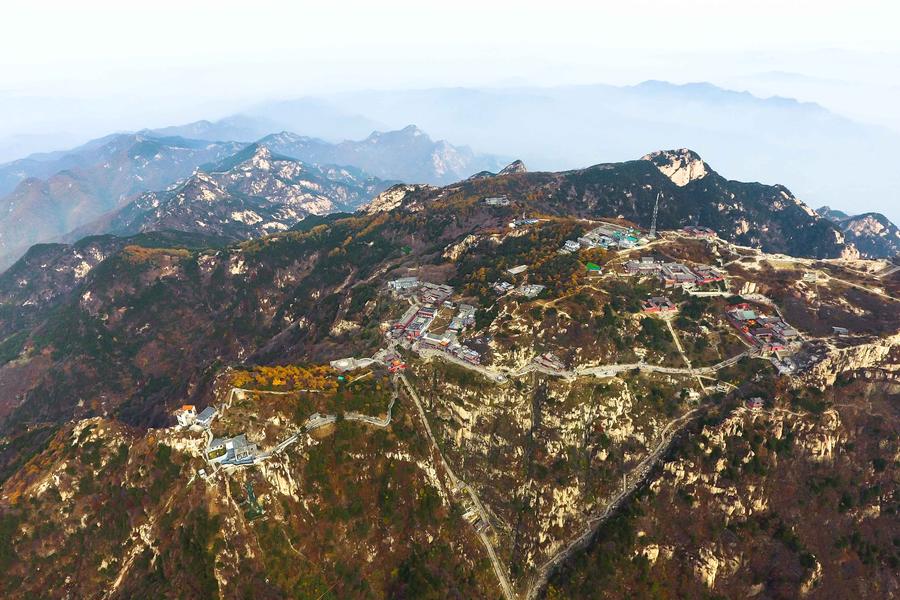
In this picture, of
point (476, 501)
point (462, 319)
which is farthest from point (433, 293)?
point (476, 501)

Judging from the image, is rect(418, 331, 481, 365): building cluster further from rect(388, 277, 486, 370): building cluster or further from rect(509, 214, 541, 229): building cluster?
rect(509, 214, 541, 229): building cluster

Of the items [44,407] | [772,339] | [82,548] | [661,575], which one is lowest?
[44,407]

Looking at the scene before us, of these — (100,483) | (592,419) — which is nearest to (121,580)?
(100,483)

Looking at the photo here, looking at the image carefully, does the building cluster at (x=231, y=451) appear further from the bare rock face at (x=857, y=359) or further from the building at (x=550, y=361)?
the bare rock face at (x=857, y=359)

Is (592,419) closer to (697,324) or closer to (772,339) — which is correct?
(697,324)

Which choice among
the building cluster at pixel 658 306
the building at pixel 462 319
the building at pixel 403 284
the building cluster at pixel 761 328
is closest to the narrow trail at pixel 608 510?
the building cluster at pixel 761 328
